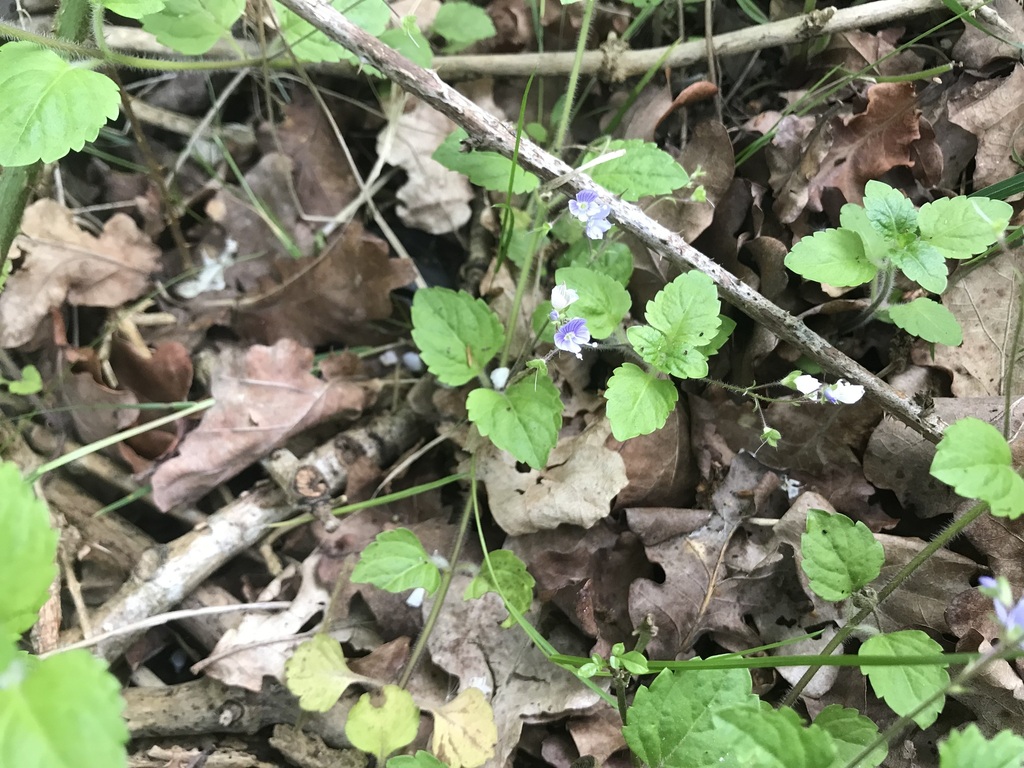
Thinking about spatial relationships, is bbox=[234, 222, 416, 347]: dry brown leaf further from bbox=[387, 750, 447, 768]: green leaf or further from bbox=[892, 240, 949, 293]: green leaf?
bbox=[892, 240, 949, 293]: green leaf

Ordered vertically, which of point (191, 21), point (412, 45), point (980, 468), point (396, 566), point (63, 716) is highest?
point (191, 21)

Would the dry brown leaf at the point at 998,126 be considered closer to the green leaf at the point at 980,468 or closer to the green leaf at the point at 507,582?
the green leaf at the point at 980,468

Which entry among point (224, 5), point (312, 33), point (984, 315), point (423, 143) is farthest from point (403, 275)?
point (984, 315)

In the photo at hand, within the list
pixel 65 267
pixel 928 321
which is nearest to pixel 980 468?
pixel 928 321

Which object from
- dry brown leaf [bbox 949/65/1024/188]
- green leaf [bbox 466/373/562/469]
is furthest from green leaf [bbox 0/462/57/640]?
dry brown leaf [bbox 949/65/1024/188]

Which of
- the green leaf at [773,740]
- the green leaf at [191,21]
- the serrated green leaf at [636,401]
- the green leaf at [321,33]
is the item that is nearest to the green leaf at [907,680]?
the green leaf at [773,740]

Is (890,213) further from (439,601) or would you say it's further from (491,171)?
(439,601)
